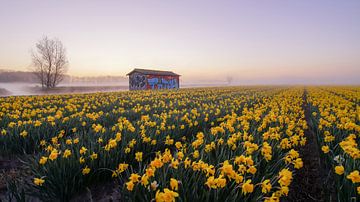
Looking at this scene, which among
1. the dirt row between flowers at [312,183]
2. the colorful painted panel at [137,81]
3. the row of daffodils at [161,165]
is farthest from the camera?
the colorful painted panel at [137,81]

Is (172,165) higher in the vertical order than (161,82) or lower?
lower

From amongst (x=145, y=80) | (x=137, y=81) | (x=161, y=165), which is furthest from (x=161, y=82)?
(x=161, y=165)

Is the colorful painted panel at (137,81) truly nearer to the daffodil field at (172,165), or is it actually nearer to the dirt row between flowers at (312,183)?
the daffodil field at (172,165)

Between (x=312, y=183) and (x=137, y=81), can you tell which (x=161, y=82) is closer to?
(x=137, y=81)

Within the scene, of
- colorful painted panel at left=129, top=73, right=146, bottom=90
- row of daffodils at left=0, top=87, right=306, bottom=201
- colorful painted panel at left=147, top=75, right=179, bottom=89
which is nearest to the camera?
row of daffodils at left=0, top=87, right=306, bottom=201

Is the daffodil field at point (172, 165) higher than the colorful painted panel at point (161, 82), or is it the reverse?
the colorful painted panel at point (161, 82)

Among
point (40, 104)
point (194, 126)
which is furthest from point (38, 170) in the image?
point (40, 104)

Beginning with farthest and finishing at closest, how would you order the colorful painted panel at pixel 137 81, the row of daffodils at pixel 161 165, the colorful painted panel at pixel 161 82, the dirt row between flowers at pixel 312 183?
the colorful painted panel at pixel 161 82, the colorful painted panel at pixel 137 81, the dirt row between flowers at pixel 312 183, the row of daffodils at pixel 161 165

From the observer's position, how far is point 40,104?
10.4 metres

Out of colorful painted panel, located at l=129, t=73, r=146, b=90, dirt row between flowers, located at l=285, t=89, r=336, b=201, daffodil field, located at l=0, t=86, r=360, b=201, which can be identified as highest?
colorful painted panel, located at l=129, t=73, r=146, b=90

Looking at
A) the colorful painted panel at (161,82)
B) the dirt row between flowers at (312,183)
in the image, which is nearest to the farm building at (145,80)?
the colorful painted panel at (161,82)

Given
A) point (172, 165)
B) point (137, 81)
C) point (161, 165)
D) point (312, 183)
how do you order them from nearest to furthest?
point (161, 165) < point (172, 165) < point (312, 183) < point (137, 81)

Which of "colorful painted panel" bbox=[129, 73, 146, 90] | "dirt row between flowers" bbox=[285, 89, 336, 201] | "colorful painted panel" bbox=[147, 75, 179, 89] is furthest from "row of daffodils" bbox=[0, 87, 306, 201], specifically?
"colorful painted panel" bbox=[147, 75, 179, 89]

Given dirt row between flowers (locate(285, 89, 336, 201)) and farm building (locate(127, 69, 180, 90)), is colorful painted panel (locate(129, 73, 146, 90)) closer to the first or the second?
farm building (locate(127, 69, 180, 90))
